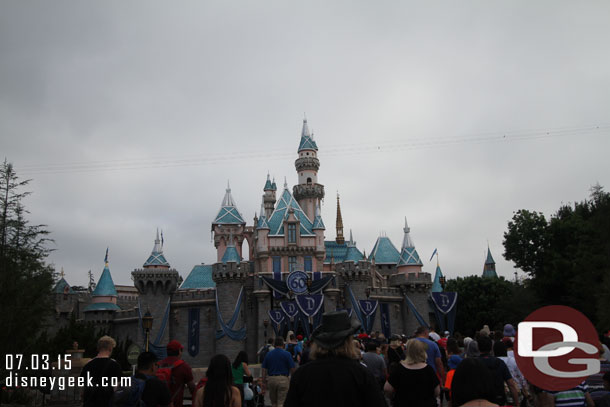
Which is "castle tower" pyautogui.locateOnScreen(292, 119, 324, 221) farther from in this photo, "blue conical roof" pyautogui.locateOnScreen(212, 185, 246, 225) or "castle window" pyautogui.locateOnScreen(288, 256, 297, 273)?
"castle window" pyautogui.locateOnScreen(288, 256, 297, 273)

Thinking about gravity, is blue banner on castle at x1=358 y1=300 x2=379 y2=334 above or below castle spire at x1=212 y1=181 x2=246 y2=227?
below

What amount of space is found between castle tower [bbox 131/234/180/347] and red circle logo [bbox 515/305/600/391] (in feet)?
130

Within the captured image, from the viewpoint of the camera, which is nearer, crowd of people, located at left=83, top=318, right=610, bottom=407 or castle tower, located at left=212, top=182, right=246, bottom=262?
crowd of people, located at left=83, top=318, right=610, bottom=407

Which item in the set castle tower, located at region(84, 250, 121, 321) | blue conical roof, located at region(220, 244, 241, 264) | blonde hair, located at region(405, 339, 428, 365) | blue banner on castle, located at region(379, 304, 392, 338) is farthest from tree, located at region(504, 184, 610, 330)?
castle tower, located at region(84, 250, 121, 321)

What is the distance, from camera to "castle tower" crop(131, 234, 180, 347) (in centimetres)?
4338

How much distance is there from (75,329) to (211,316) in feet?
34.2

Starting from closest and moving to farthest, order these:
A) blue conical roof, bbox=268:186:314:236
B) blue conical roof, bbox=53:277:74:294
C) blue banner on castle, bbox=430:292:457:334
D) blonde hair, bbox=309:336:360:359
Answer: blonde hair, bbox=309:336:360:359
blue banner on castle, bbox=430:292:457:334
blue conical roof, bbox=268:186:314:236
blue conical roof, bbox=53:277:74:294

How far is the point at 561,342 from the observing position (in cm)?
619

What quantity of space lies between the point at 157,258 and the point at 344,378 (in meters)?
43.5

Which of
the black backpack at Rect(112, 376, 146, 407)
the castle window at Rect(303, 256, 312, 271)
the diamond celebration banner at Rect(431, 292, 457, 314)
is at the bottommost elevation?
the black backpack at Rect(112, 376, 146, 407)

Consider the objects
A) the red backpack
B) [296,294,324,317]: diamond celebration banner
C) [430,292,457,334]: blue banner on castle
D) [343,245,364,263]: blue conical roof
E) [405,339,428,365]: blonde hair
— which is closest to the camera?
[405,339,428,365]: blonde hair

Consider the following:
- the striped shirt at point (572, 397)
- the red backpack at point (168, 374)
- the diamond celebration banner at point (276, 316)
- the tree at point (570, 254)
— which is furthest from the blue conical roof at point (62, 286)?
the striped shirt at point (572, 397)

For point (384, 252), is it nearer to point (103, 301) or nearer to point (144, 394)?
point (103, 301)

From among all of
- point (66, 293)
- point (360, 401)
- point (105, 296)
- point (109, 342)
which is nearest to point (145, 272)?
point (105, 296)
